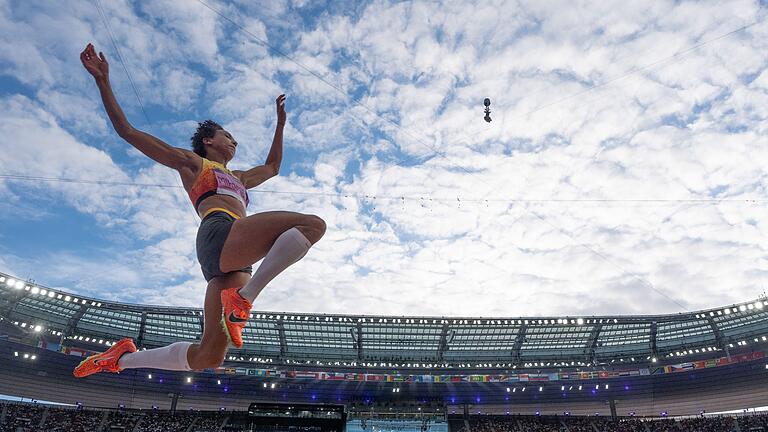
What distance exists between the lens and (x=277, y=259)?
3939 millimetres

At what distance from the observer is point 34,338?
4488cm

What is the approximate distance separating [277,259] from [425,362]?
52492 millimetres

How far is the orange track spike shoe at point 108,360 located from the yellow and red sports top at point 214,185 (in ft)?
5.89

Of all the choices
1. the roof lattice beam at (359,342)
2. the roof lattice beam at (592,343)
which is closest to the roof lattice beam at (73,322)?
the roof lattice beam at (359,342)

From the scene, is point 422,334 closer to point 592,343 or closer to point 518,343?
point 518,343

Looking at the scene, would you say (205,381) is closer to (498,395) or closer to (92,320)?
(92,320)

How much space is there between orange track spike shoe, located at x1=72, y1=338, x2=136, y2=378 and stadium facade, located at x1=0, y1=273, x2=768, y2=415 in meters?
43.2

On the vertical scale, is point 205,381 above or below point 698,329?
below

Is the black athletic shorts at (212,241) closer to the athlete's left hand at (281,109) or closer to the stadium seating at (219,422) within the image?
the athlete's left hand at (281,109)

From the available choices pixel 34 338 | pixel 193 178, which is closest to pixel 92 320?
pixel 34 338

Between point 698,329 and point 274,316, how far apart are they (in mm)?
42792

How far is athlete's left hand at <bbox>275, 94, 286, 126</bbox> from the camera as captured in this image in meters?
6.05

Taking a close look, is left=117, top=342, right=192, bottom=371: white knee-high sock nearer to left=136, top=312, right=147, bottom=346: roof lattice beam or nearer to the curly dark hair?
the curly dark hair

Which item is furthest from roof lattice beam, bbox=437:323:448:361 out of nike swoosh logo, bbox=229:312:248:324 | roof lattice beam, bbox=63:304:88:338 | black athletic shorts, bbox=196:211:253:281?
nike swoosh logo, bbox=229:312:248:324
